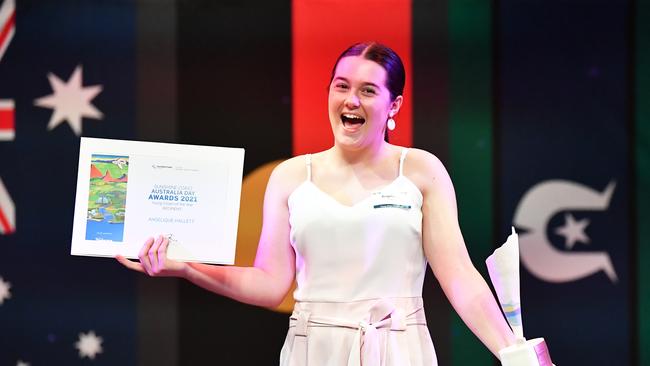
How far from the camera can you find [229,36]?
3922mm

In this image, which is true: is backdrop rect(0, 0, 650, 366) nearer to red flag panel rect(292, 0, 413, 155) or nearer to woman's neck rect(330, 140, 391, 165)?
red flag panel rect(292, 0, 413, 155)

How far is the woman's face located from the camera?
2.64 m

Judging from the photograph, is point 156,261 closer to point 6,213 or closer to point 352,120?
point 352,120

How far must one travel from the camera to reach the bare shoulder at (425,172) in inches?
105

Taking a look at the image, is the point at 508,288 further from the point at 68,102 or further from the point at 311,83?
the point at 68,102

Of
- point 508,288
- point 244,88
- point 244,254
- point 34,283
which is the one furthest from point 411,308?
point 34,283

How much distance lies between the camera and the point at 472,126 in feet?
13.0

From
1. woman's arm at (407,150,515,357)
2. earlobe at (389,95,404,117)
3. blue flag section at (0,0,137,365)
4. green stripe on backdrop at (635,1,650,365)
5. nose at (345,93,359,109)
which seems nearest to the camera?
woman's arm at (407,150,515,357)

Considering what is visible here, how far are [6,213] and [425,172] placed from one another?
2.18 meters

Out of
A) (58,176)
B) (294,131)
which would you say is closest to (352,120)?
(294,131)

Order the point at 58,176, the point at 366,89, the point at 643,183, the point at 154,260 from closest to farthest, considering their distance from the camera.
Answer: the point at 154,260 → the point at 366,89 → the point at 58,176 → the point at 643,183

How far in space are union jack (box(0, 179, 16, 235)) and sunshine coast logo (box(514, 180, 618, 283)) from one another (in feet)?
7.62

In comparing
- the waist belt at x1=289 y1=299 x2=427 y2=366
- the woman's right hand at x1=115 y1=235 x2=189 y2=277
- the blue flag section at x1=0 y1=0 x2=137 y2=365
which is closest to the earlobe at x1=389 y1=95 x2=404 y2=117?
the waist belt at x1=289 y1=299 x2=427 y2=366

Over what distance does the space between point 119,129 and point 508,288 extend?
2.15 metres
